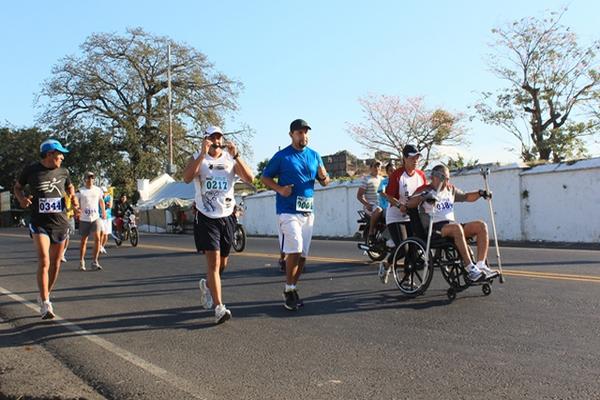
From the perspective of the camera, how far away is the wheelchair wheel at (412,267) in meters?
6.75

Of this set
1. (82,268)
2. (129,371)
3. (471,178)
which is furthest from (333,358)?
(471,178)

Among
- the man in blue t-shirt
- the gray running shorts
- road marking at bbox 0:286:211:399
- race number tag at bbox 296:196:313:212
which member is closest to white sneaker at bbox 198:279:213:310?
the man in blue t-shirt

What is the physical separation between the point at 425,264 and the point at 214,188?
2.53m

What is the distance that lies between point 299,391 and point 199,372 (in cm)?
92

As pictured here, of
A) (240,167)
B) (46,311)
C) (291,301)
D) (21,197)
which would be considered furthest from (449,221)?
(21,197)

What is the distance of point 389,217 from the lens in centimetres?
793

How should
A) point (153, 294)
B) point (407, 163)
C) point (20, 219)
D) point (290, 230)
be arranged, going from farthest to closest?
point (20, 219) < point (153, 294) < point (407, 163) < point (290, 230)

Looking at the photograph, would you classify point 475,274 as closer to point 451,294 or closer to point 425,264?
point 451,294

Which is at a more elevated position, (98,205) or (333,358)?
(98,205)

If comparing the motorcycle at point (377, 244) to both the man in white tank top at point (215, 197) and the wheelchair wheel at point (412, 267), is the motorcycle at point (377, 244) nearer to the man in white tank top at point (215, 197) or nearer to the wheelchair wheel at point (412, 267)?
the wheelchair wheel at point (412, 267)

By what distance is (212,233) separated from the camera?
19.7 feet

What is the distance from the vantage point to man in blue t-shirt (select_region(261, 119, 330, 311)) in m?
6.33

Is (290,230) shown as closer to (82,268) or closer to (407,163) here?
(407,163)

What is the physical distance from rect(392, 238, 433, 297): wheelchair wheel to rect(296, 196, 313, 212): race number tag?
1.36m
